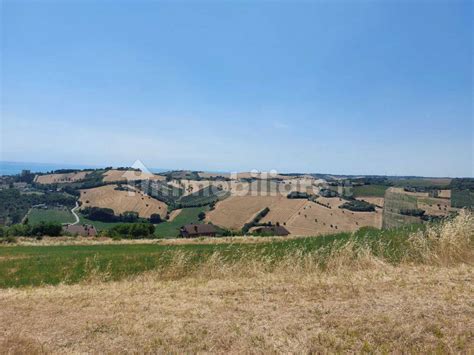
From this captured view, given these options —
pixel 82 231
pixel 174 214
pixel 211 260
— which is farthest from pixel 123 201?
pixel 211 260

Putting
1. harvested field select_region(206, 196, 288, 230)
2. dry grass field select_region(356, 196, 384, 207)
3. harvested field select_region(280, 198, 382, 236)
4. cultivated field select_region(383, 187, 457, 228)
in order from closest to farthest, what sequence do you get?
1. cultivated field select_region(383, 187, 457, 228)
2. harvested field select_region(280, 198, 382, 236)
3. harvested field select_region(206, 196, 288, 230)
4. dry grass field select_region(356, 196, 384, 207)

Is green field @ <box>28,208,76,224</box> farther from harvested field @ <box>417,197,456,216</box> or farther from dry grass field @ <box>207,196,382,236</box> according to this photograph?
harvested field @ <box>417,197,456,216</box>

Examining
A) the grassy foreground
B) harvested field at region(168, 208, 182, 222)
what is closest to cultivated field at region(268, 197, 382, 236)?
harvested field at region(168, 208, 182, 222)

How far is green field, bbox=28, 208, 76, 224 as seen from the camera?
72.3 metres

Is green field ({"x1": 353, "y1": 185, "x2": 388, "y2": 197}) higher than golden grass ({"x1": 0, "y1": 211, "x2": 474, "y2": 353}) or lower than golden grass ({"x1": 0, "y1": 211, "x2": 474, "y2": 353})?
lower

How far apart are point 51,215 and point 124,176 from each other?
146ft

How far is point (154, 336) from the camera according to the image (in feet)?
18.1

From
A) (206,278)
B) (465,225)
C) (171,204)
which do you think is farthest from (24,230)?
(171,204)

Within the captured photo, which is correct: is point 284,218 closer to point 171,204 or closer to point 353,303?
point 171,204

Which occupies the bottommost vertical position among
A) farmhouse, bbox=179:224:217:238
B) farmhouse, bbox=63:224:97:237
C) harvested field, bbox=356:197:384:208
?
farmhouse, bbox=179:224:217:238

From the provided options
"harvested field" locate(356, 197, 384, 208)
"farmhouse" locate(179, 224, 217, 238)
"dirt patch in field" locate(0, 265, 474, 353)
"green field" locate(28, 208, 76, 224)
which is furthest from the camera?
"green field" locate(28, 208, 76, 224)

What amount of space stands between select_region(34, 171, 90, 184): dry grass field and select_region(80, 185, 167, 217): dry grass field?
3204 cm

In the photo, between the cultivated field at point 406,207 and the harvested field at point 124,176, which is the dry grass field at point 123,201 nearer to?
the harvested field at point 124,176

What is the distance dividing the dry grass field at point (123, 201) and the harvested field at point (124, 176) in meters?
16.0
